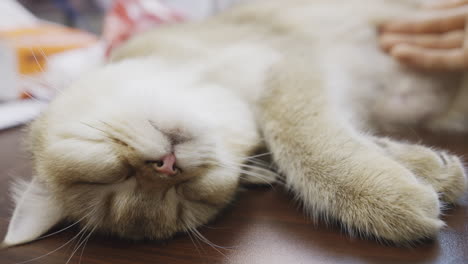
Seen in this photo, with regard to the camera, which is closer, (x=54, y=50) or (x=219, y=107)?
(x=219, y=107)

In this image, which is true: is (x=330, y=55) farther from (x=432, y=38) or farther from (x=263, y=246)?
(x=263, y=246)

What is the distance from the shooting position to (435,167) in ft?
2.27

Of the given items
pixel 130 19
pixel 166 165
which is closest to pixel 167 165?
pixel 166 165

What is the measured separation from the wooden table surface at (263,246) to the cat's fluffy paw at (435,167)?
0.11 ft

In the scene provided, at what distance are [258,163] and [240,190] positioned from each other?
0.07 metres

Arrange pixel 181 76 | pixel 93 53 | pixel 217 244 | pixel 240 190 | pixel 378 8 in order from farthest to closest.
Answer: pixel 93 53 < pixel 378 8 < pixel 181 76 < pixel 240 190 < pixel 217 244

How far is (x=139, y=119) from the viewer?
25.5 inches

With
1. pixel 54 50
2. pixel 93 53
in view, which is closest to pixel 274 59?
pixel 93 53

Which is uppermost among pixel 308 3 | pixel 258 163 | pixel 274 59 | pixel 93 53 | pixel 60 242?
pixel 308 3

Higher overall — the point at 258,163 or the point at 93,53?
the point at 93,53

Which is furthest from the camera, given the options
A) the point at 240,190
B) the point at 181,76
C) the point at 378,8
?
the point at 378,8

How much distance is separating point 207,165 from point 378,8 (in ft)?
3.31

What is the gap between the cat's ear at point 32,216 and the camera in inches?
25.5

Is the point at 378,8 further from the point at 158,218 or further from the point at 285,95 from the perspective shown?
the point at 158,218
